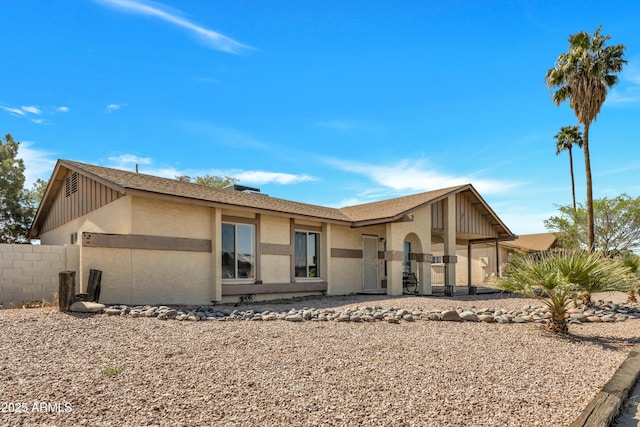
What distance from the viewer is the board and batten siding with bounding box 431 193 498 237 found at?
1923 cm

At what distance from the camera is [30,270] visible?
11227mm

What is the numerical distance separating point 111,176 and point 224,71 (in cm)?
476

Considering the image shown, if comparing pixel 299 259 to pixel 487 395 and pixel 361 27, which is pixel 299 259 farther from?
pixel 487 395

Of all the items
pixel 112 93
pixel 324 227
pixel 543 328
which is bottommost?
pixel 543 328

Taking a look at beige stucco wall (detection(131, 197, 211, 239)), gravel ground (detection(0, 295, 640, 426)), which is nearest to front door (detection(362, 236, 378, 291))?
beige stucco wall (detection(131, 197, 211, 239))

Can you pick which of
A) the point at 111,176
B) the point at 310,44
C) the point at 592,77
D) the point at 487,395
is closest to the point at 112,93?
the point at 111,176

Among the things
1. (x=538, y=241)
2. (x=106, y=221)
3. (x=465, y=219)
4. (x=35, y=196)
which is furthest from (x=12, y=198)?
(x=538, y=241)

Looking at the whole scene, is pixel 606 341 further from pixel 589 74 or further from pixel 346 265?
pixel 589 74

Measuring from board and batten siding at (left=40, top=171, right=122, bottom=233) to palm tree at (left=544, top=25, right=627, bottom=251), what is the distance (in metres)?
17.3

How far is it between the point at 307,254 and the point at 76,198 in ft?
28.9

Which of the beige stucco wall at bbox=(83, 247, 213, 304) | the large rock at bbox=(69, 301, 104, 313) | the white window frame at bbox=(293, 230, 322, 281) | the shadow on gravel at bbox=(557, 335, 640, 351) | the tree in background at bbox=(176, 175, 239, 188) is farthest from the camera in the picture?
the tree in background at bbox=(176, 175, 239, 188)

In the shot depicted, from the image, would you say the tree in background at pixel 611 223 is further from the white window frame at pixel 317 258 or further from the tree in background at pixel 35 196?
the tree in background at pixel 35 196

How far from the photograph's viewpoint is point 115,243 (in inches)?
429

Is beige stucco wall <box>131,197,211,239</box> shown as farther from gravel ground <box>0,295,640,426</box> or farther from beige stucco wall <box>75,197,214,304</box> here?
gravel ground <box>0,295,640,426</box>
